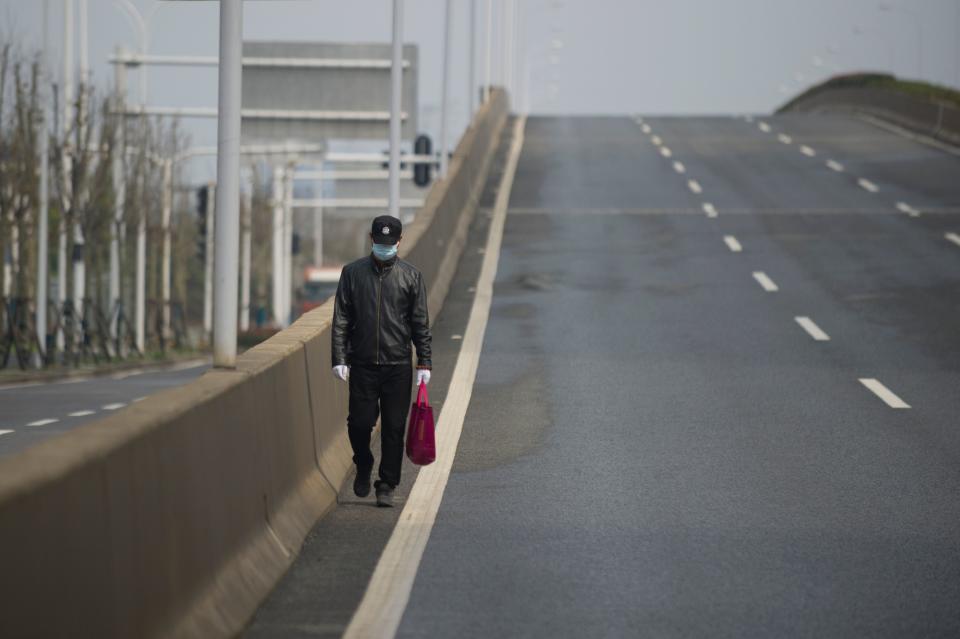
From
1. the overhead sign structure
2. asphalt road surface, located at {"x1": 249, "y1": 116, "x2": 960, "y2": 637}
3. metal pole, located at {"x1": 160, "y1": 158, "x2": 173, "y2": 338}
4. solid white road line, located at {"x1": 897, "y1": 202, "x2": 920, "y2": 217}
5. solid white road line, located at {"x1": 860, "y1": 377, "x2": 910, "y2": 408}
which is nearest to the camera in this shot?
asphalt road surface, located at {"x1": 249, "y1": 116, "x2": 960, "y2": 637}

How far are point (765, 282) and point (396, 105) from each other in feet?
20.3

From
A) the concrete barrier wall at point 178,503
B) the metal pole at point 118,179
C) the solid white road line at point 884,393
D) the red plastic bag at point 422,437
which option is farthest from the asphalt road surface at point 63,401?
the metal pole at point 118,179

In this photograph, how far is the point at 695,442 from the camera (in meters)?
13.7

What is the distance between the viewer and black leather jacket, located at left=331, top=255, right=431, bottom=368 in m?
10.8

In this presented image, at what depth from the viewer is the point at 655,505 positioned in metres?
11.0

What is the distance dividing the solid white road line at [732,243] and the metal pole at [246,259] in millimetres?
31532

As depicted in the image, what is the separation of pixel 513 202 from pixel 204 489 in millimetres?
29444

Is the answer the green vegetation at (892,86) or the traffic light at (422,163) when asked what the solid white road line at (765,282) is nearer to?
the traffic light at (422,163)

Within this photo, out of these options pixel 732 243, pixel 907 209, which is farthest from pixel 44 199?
pixel 907 209

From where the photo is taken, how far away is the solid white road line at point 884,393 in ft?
52.3

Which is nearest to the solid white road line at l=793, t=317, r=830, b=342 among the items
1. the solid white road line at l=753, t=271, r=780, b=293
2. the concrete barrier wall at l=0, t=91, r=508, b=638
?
the solid white road line at l=753, t=271, r=780, b=293

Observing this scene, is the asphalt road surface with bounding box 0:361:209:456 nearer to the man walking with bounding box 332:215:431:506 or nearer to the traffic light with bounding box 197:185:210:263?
the traffic light with bounding box 197:185:210:263

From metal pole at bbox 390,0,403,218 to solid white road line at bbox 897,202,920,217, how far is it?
14137mm

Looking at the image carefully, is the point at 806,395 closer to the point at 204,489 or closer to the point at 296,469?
the point at 296,469
